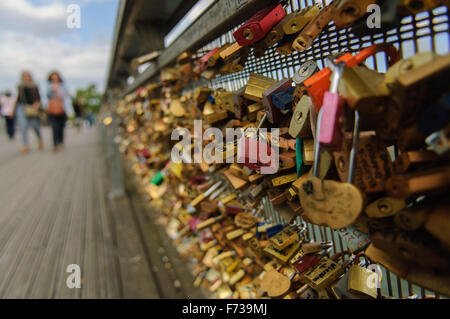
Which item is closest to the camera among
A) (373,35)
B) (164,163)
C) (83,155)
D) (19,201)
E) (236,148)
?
(373,35)

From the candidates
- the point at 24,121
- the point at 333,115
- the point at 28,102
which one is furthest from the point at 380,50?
the point at 24,121

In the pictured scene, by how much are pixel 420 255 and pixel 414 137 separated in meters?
0.21

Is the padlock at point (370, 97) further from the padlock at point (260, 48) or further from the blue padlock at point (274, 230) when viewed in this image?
the blue padlock at point (274, 230)

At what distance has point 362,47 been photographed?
662mm

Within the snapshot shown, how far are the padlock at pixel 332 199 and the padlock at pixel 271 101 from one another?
0.25 metres

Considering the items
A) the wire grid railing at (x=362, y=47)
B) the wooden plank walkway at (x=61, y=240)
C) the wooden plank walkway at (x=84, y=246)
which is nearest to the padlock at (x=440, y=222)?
the wire grid railing at (x=362, y=47)

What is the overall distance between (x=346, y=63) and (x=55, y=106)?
26.4ft

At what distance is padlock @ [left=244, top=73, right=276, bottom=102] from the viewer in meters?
0.87

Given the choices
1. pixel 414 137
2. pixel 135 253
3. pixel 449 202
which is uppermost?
pixel 414 137

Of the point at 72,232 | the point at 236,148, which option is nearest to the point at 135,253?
the point at 72,232

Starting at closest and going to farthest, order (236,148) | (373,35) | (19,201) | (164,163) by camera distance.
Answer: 1. (373,35)
2. (236,148)
3. (164,163)
4. (19,201)

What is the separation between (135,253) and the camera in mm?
2596

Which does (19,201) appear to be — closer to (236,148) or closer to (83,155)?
(83,155)

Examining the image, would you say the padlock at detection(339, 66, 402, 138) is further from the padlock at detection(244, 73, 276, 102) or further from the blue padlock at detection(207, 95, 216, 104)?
the blue padlock at detection(207, 95, 216, 104)
